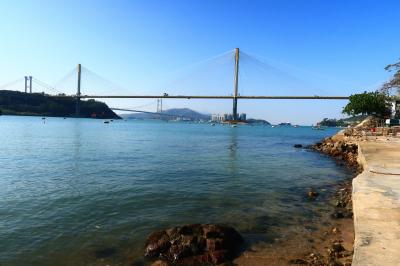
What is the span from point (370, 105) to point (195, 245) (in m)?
42.2

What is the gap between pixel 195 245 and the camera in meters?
6.18

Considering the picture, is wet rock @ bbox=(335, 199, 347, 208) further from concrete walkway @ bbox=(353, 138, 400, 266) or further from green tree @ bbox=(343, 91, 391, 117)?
green tree @ bbox=(343, 91, 391, 117)

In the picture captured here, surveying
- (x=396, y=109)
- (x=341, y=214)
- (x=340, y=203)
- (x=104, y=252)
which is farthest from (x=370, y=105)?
(x=104, y=252)

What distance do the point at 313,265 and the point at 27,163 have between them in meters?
14.6

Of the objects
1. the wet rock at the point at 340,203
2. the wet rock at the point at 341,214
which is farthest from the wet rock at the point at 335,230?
the wet rock at the point at 340,203

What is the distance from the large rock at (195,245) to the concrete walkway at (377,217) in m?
2.03

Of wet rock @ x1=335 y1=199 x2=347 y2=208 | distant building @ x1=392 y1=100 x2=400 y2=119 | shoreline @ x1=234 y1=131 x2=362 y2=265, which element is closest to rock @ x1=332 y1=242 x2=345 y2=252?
shoreline @ x1=234 y1=131 x2=362 y2=265

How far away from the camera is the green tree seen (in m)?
43.1

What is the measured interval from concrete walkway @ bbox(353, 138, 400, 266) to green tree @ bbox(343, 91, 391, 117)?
3544cm

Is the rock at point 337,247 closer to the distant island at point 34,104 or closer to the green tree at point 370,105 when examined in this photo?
the green tree at point 370,105

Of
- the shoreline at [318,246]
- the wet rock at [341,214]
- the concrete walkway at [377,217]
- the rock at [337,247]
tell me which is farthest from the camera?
the wet rock at [341,214]

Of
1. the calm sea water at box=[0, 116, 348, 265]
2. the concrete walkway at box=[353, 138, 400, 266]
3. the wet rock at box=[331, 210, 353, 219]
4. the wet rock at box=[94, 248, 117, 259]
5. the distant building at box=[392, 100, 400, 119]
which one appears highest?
the distant building at box=[392, 100, 400, 119]

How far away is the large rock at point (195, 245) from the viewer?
594 centimetres

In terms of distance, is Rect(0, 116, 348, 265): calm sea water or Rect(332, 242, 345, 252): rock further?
Rect(0, 116, 348, 265): calm sea water
